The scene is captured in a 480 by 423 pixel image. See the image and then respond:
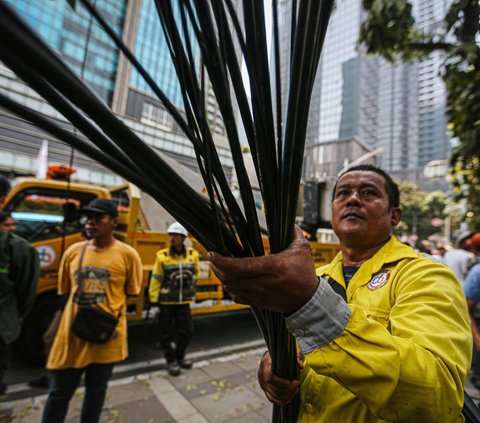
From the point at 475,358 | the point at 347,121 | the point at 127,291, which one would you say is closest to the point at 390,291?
the point at 127,291

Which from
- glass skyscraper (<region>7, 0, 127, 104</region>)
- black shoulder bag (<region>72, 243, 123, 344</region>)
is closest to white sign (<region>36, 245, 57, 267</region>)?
black shoulder bag (<region>72, 243, 123, 344</region>)

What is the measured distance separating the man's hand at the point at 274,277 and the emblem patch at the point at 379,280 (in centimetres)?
60

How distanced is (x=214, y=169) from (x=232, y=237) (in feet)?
0.51

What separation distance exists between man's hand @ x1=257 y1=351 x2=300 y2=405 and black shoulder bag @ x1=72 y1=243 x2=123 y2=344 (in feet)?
5.53

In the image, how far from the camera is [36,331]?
3893 mm

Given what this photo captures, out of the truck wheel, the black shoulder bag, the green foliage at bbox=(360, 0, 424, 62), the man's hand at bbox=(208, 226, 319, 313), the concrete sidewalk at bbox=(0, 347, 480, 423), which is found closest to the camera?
the man's hand at bbox=(208, 226, 319, 313)

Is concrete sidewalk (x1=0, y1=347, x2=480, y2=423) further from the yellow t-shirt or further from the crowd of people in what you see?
the yellow t-shirt

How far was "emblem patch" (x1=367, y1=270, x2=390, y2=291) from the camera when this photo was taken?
1.15 m

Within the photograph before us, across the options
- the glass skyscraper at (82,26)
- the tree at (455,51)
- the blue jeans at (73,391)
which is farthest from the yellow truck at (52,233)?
the tree at (455,51)

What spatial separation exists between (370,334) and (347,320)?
0.06m

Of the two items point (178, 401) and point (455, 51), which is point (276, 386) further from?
point (455, 51)

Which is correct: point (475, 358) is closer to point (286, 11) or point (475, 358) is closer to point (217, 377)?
Answer: point (217, 377)

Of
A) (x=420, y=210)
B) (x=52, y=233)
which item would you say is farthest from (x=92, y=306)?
(x=420, y=210)

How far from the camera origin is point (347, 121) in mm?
57844
